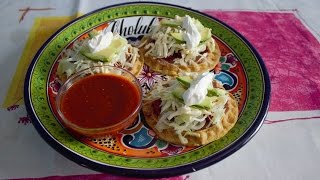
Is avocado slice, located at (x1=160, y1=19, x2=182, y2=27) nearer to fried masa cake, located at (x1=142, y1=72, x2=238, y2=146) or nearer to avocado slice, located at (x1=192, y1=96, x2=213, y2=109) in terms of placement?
fried masa cake, located at (x1=142, y1=72, x2=238, y2=146)

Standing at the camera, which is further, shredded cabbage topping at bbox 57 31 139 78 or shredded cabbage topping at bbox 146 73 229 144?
shredded cabbage topping at bbox 57 31 139 78

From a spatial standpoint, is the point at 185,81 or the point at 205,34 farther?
the point at 205,34

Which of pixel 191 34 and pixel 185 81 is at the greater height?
pixel 191 34

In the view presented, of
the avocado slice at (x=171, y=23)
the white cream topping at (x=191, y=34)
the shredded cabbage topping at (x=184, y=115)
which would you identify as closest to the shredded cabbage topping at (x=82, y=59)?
the avocado slice at (x=171, y=23)

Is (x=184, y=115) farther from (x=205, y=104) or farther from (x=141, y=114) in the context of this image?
(x=141, y=114)

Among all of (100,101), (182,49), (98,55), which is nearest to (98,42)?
(98,55)

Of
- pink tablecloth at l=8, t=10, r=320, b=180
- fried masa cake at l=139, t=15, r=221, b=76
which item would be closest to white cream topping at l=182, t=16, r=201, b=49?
fried masa cake at l=139, t=15, r=221, b=76

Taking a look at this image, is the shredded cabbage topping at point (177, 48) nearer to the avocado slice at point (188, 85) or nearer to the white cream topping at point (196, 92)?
the avocado slice at point (188, 85)

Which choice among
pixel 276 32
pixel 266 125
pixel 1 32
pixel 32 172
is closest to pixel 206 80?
pixel 266 125
